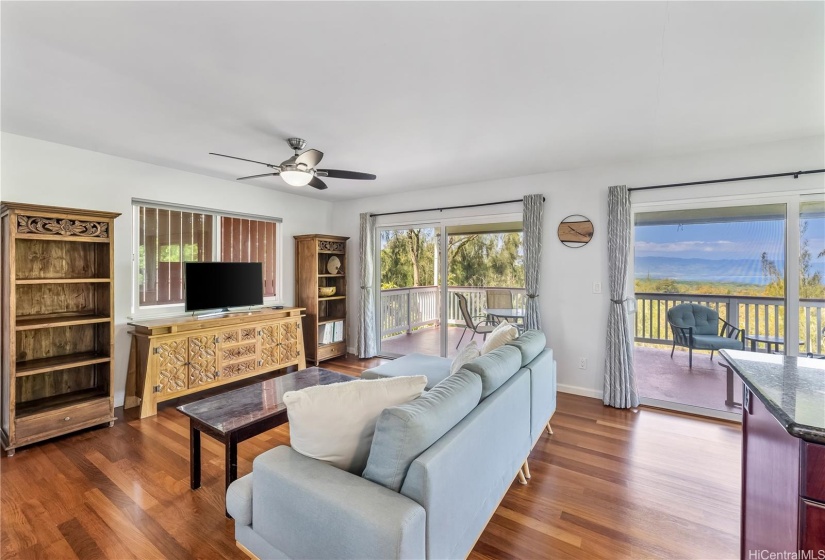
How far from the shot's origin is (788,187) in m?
2.99

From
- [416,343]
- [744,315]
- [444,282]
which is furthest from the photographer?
[416,343]

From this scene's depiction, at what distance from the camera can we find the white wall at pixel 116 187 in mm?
2951

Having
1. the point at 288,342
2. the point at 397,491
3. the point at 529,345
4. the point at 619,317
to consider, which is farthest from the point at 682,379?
the point at 288,342

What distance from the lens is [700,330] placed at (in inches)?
137

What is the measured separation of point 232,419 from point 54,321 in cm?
196

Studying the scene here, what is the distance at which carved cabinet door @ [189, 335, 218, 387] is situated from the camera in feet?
11.8

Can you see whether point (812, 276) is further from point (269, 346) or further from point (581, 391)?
point (269, 346)

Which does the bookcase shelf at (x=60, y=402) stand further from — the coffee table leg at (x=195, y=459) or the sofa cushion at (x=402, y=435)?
the sofa cushion at (x=402, y=435)

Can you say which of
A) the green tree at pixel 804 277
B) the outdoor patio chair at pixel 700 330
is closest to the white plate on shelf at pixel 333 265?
the outdoor patio chair at pixel 700 330

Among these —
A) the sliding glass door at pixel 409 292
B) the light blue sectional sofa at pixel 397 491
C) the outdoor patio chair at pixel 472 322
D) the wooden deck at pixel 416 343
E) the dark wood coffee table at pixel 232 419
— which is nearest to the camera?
the light blue sectional sofa at pixel 397 491

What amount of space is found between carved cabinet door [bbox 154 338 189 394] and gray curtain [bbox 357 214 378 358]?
228cm

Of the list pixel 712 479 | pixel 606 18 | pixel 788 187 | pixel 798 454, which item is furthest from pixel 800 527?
pixel 788 187

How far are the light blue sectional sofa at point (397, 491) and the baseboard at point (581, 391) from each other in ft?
8.04

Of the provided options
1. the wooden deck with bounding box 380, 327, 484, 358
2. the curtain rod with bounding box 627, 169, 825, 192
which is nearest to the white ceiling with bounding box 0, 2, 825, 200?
the curtain rod with bounding box 627, 169, 825, 192
